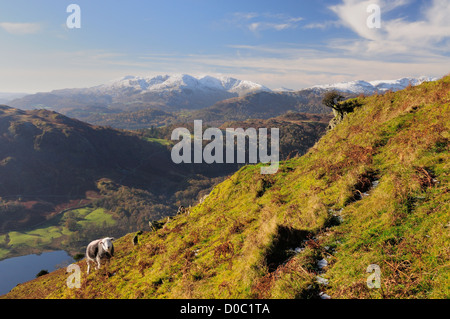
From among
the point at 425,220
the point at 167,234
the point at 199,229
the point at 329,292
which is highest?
the point at 425,220

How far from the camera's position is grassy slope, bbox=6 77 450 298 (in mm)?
6293

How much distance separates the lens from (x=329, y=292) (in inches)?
245

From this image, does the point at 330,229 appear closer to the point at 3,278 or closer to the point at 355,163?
the point at 355,163

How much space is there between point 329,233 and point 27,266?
190 metres

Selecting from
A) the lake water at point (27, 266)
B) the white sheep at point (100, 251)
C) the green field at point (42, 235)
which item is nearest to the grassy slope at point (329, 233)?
the white sheep at point (100, 251)

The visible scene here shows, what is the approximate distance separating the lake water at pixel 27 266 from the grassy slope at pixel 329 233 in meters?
151

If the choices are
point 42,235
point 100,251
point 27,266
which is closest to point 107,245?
point 100,251

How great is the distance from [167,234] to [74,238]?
189 meters

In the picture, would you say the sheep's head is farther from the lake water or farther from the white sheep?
the lake water

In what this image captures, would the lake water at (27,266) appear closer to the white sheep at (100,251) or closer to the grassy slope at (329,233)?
the white sheep at (100,251)

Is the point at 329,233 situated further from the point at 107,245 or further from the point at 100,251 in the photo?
the point at 100,251

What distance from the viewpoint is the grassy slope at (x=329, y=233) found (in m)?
6.29
